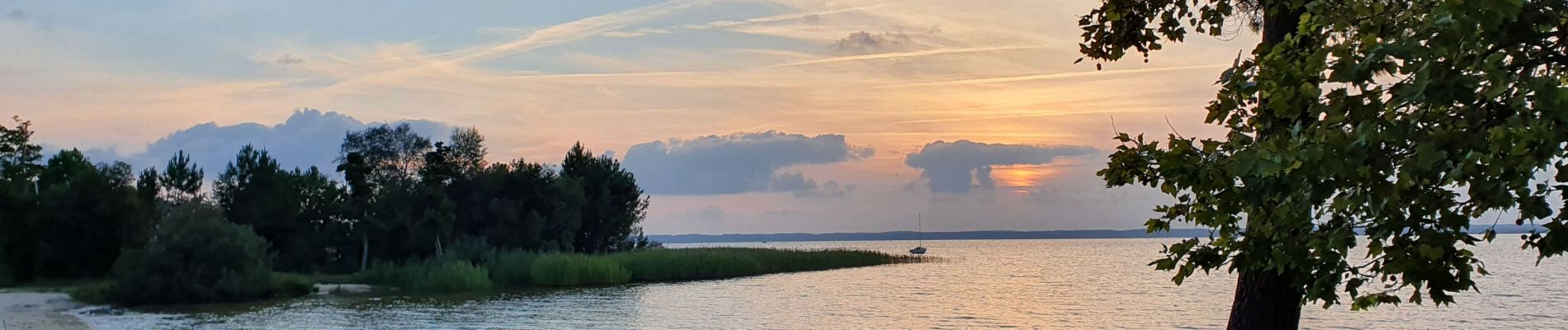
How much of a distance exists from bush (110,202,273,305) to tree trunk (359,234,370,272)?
1431 centimetres

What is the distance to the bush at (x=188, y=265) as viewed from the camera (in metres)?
37.2

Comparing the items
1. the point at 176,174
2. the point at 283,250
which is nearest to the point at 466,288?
the point at 283,250

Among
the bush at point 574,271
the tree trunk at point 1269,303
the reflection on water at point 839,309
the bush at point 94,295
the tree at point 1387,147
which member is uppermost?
the tree at point 1387,147

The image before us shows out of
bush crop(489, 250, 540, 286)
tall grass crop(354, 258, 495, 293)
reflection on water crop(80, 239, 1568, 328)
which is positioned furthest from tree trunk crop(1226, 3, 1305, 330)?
bush crop(489, 250, 540, 286)

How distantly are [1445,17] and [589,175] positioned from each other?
66.3 m

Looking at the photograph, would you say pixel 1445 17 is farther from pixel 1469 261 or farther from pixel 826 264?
pixel 826 264

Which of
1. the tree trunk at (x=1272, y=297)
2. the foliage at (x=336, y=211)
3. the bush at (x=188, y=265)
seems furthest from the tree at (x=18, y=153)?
the tree trunk at (x=1272, y=297)

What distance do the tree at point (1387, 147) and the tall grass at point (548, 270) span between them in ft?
140

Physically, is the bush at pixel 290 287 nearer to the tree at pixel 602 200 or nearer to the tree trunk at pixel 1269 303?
the tree at pixel 602 200

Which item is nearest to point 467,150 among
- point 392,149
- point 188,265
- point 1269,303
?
point 392,149

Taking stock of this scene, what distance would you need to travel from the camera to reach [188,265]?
3750cm

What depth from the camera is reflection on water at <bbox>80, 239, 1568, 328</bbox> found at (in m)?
31.2

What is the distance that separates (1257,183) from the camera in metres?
5.05

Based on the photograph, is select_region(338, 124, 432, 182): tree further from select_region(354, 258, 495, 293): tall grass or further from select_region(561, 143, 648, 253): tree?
select_region(354, 258, 495, 293): tall grass
